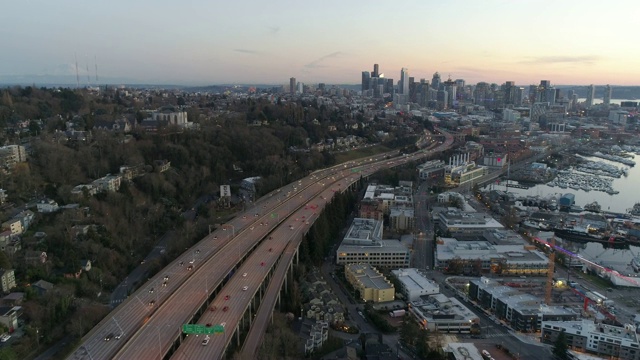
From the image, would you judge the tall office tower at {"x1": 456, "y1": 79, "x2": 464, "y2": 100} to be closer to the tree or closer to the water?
the water

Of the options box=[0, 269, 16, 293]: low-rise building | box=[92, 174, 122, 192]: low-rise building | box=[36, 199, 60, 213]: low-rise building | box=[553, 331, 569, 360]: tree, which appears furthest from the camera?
box=[92, 174, 122, 192]: low-rise building

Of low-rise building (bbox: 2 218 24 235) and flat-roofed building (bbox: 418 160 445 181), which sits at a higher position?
low-rise building (bbox: 2 218 24 235)

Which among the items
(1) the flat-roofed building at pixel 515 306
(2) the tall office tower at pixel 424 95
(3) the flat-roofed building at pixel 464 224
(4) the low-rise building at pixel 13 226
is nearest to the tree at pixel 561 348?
(1) the flat-roofed building at pixel 515 306

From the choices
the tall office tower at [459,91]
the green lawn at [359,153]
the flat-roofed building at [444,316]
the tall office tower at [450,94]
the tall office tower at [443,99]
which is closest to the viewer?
the flat-roofed building at [444,316]

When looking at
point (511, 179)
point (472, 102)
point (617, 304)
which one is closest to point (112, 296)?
point (617, 304)

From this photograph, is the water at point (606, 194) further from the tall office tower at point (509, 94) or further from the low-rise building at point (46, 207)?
the tall office tower at point (509, 94)

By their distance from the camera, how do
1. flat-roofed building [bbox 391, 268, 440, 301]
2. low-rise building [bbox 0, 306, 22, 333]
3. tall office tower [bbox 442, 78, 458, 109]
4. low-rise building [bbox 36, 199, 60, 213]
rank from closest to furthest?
1. low-rise building [bbox 0, 306, 22, 333]
2. flat-roofed building [bbox 391, 268, 440, 301]
3. low-rise building [bbox 36, 199, 60, 213]
4. tall office tower [bbox 442, 78, 458, 109]

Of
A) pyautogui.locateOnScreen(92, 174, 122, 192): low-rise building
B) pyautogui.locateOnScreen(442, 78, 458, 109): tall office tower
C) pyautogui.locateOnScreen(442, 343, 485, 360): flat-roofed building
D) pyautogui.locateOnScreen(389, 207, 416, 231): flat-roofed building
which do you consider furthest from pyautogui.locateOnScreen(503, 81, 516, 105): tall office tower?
pyautogui.locateOnScreen(442, 343, 485, 360): flat-roofed building
